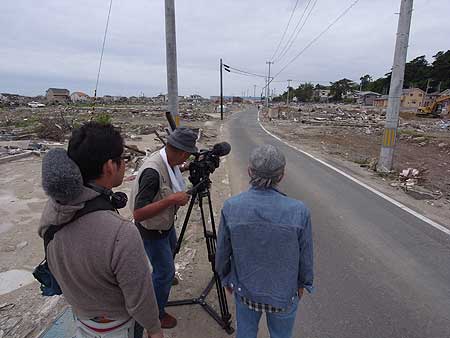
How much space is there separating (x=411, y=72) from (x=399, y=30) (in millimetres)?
82658

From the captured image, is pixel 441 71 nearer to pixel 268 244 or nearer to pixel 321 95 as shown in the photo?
pixel 321 95

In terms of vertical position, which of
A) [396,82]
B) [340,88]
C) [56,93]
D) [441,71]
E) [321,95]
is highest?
[441,71]

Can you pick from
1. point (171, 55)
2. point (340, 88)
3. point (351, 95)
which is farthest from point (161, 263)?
point (351, 95)

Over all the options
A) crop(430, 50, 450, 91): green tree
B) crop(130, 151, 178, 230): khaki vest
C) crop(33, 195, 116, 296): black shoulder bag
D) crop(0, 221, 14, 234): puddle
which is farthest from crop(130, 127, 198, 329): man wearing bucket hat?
crop(430, 50, 450, 91): green tree

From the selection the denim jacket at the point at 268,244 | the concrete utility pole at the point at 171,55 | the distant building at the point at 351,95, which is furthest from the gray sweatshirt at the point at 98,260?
the distant building at the point at 351,95

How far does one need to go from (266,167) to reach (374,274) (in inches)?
109

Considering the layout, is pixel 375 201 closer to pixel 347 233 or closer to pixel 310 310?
pixel 347 233

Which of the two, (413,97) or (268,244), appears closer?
(268,244)

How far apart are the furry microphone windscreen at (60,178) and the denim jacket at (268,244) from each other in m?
0.83

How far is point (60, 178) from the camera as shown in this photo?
1.16m

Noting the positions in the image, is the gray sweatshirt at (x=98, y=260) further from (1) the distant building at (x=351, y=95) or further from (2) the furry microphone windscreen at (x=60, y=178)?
(1) the distant building at (x=351, y=95)

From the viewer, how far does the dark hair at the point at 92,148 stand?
52.4 inches

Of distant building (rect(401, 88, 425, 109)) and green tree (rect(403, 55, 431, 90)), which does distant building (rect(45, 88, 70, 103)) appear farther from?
green tree (rect(403, 55, 431, 90))

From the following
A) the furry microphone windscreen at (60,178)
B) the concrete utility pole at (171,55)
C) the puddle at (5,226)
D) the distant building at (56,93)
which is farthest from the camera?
the distant building at (56,93)
